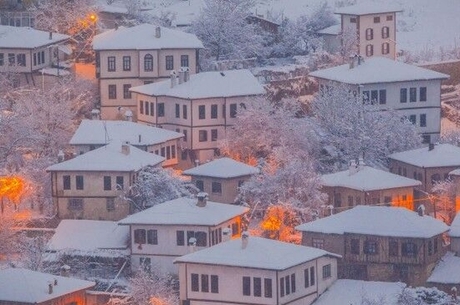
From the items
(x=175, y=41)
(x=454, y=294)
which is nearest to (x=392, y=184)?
(x=454, y=294)

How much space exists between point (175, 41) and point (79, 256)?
→ 766 inches

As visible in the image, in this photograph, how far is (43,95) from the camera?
95.6 meters

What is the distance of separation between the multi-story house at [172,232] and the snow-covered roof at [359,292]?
464 cm

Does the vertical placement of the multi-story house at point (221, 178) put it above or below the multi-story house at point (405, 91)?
below

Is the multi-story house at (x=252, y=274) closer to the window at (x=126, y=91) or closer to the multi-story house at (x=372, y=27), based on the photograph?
the window at (x=126, y=91)

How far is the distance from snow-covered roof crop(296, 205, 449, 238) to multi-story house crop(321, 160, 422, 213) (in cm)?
431

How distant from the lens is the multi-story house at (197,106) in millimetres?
91688

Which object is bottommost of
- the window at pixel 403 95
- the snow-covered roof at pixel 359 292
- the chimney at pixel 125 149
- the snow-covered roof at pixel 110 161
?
the snow-covered roof at pixel 359 292

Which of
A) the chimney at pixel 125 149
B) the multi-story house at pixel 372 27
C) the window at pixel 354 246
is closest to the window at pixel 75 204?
the chimney at pixel 125 149

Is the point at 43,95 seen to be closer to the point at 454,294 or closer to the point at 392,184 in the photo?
the point at 392,184

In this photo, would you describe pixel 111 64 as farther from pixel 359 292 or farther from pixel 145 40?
pixel 359 292

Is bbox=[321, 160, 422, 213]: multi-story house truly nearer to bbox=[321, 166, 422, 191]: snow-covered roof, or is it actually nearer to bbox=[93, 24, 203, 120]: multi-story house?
bbox=[321, 166, 422, 191]: snow-covered roof

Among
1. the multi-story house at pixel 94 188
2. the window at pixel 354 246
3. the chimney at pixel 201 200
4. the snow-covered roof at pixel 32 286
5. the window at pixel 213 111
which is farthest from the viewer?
the window at pixel 213 111

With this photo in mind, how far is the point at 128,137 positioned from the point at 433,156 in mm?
11436
